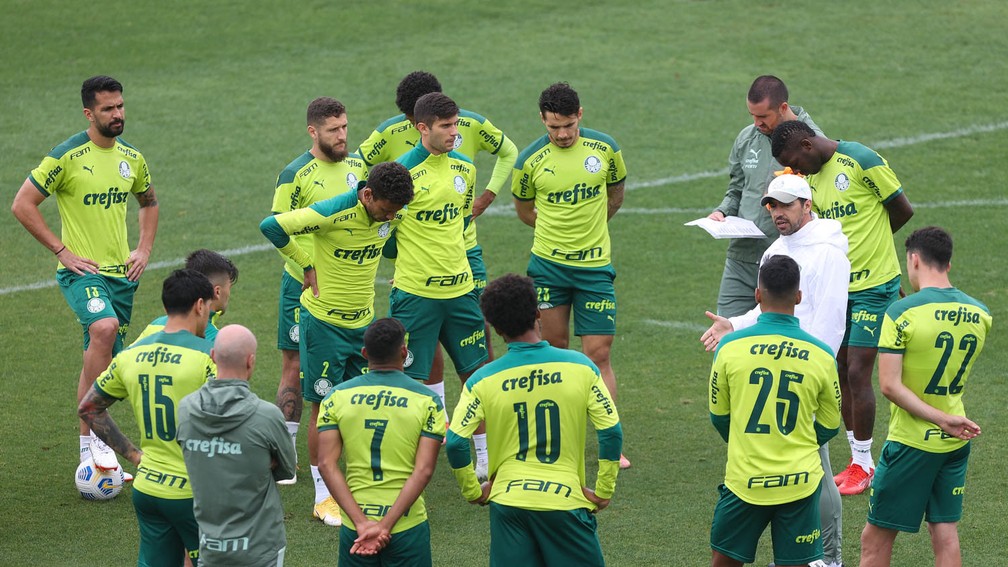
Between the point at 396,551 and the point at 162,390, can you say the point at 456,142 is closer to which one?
the point at 162,390

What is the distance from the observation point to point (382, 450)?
5.74 meters

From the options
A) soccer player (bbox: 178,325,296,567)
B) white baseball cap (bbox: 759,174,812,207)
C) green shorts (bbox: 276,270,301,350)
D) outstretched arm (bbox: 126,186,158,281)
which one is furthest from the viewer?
outstretched arm (bbox: 126,186,158,281)

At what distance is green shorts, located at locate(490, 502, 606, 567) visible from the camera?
5.62 meters

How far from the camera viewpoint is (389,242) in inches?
340

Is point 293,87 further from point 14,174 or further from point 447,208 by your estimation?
point 447,208

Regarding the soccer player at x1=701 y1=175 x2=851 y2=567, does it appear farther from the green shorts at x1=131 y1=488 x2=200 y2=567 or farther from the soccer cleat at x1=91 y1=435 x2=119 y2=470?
the soccer cleat at x1=91 y1=435 x2=119 y2=470

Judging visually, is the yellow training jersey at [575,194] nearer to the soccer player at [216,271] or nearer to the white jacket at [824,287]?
the white jacket at [824,287]

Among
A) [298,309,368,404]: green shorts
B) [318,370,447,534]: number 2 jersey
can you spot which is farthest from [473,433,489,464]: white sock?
[318,370,447,534]: number 2 jersey

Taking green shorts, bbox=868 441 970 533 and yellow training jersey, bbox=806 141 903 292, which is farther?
yellow training jersey, bbox=806 141 903 292

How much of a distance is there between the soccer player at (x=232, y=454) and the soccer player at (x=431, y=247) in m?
2.72

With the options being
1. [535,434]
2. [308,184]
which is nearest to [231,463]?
[535,434]

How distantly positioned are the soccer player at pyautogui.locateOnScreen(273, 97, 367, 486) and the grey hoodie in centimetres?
235

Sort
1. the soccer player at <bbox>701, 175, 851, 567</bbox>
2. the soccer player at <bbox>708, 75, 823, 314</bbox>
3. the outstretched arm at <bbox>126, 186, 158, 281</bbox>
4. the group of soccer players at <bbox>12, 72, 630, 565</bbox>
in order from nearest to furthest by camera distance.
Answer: the group of soccer players at <bbox>12, 72, 630, 565</bbox> → the soccer player at <bbox>701, 175, 851, 567</bbox> → the soccer player at <bbox>708, 75, 823, 314</bbox> → the outstretched arm at <bbox>126, 186, 158, 281</bbox>

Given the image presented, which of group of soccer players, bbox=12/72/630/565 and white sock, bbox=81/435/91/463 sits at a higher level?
group of soccer players, bbox=12/72/630/565
